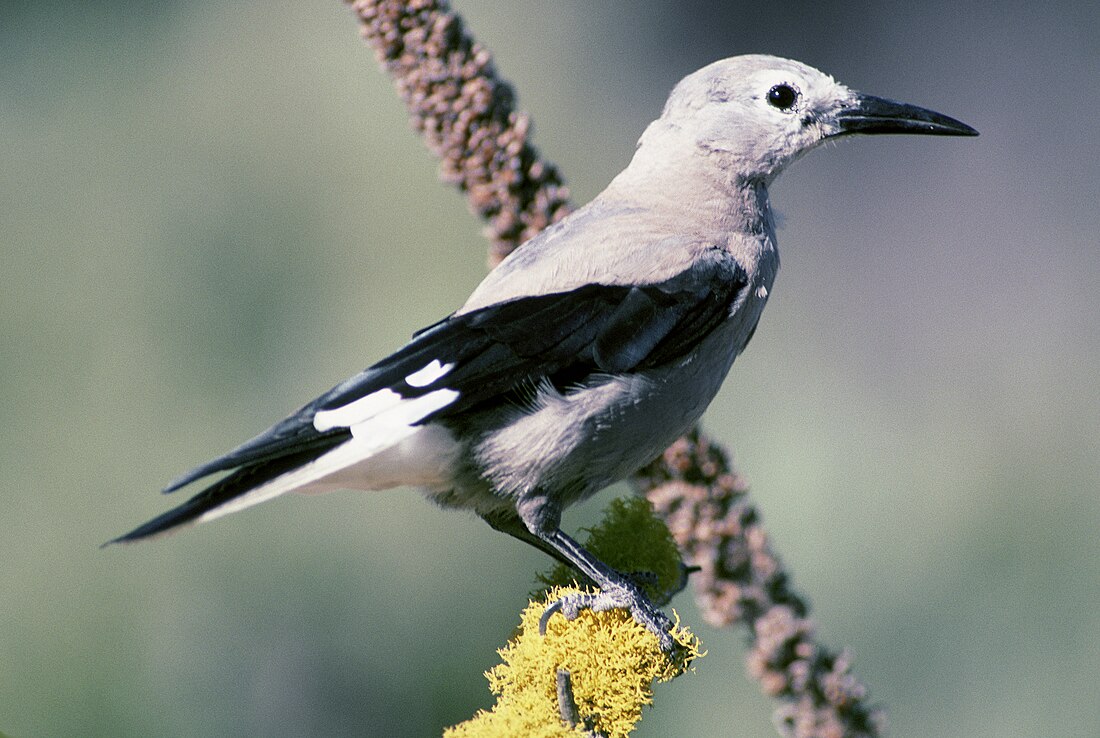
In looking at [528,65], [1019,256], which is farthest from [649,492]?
[1019,256]

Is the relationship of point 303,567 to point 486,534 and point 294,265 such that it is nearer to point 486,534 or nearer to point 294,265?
point 486,534

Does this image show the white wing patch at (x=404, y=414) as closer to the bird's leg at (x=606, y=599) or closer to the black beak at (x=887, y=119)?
the bird's leg at (x=606, y=599)

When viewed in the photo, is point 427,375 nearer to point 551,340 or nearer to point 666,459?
point 551,340

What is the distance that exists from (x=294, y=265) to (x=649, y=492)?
1594 millimetres

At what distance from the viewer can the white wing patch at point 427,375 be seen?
139 cm

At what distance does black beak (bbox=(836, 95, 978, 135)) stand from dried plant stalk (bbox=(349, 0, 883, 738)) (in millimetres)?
348

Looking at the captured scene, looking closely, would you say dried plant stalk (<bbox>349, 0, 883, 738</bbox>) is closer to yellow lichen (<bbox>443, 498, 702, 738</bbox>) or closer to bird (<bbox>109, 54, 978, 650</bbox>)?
bird (<bbox>109, 54, 978, 650</bbox>)

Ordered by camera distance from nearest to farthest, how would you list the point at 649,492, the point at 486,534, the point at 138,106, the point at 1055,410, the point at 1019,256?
the point at 649,492, the point at 486,534, the point at 1055,410, the point at 138,106, the point at 1019,256

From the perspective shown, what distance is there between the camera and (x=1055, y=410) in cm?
293

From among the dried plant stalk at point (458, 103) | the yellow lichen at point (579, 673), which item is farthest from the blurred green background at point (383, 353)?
the yellow lichen at point (579, 673)

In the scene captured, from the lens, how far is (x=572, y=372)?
1.45 metres

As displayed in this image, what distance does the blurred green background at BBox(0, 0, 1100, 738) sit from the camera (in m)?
2.37

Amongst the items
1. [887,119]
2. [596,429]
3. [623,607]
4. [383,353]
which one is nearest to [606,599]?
[623,607]

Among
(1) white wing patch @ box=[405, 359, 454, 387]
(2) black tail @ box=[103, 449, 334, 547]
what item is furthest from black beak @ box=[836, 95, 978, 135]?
(2) black tail @ box=[103, 449, 334, 547]
